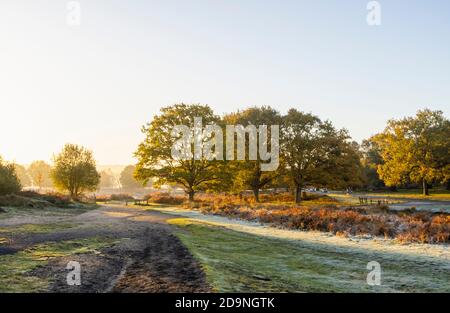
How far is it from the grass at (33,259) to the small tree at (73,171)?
4819 centimetres

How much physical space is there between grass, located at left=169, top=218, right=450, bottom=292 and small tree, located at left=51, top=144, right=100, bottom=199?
49.4 m

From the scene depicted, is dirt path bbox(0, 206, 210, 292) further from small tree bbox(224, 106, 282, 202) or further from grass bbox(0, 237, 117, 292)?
small tree bbox(224, 106, 282, 202)

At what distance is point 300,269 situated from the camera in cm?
1227

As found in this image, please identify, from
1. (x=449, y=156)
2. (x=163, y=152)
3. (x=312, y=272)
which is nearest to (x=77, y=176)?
(x=163, y=152)

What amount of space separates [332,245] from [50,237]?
13564 millimetres

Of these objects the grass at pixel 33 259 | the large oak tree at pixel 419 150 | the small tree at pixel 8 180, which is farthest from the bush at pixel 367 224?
the large oak tree at pixel 419 150

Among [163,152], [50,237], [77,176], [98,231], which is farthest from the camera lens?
[77,176]

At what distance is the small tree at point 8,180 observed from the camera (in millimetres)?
39031

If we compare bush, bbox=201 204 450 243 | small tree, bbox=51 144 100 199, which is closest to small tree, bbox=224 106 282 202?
bush, bbox=201 204 450 243

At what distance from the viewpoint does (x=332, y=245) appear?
18.0m

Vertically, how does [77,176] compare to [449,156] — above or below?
below

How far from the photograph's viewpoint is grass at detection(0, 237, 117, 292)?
8.77 meters
